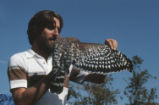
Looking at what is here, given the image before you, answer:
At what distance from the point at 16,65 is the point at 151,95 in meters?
60.3

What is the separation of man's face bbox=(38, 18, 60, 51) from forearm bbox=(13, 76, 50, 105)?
0.72 metres

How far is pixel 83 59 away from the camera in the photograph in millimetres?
3012

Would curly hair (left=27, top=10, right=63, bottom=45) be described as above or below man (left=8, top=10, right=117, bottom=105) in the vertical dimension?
above

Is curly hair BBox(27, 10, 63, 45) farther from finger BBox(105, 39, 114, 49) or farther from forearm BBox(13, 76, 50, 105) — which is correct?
forearm BBox(13, 76, 50, 105)

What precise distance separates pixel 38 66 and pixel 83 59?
817mm

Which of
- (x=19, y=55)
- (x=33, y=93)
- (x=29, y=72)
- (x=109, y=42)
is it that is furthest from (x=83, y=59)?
(x=19, y=55)

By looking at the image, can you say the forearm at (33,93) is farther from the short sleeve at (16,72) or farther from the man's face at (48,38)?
the man's face at (48,38)

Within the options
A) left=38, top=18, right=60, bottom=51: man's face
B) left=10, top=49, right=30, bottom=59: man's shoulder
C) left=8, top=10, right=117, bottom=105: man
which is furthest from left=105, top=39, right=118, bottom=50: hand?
left=10, top=49, right=30, bottom=59: man's shoulder

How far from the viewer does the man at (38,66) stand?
3115 mm

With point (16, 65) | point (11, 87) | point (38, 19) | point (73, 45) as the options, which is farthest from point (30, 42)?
point (73, 45)

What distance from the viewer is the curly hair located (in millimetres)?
3832

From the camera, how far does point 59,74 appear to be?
2846 millimetres

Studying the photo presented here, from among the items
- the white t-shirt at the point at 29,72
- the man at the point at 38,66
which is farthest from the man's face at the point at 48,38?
the white t-shirt at the point at 29,72

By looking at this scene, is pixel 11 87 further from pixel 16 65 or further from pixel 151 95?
pixel 151 95
